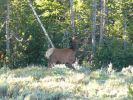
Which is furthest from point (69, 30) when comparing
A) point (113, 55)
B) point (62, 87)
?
point (62, 87)

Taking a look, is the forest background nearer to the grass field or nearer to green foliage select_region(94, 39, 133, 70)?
green foliage select_region(94, 39, 133, 70)

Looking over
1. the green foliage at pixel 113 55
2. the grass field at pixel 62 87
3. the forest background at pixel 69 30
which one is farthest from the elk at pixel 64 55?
the green foliage at pixel 113 55

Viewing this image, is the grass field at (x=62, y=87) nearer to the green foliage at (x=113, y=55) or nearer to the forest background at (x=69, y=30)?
the forest background at (x=69, y=30)

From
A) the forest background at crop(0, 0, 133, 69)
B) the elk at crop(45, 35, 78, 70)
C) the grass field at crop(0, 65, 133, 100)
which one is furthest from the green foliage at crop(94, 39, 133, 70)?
the grass field at crop(0, 65, 133, 100)

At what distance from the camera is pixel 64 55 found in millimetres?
15617

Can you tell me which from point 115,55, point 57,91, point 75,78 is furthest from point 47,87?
point 115,55

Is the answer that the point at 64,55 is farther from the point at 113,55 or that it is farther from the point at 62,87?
the point at 113,55

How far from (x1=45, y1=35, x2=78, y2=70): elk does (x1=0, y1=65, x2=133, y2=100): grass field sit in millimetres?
2480

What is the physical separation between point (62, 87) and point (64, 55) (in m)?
5.07

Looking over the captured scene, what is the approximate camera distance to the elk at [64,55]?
15477 millimetres

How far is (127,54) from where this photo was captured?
3800 centimetres

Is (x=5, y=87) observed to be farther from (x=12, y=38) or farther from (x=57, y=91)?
(x=12, y=38)

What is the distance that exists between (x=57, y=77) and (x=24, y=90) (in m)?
2.19

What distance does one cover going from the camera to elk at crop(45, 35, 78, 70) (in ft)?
50.8
